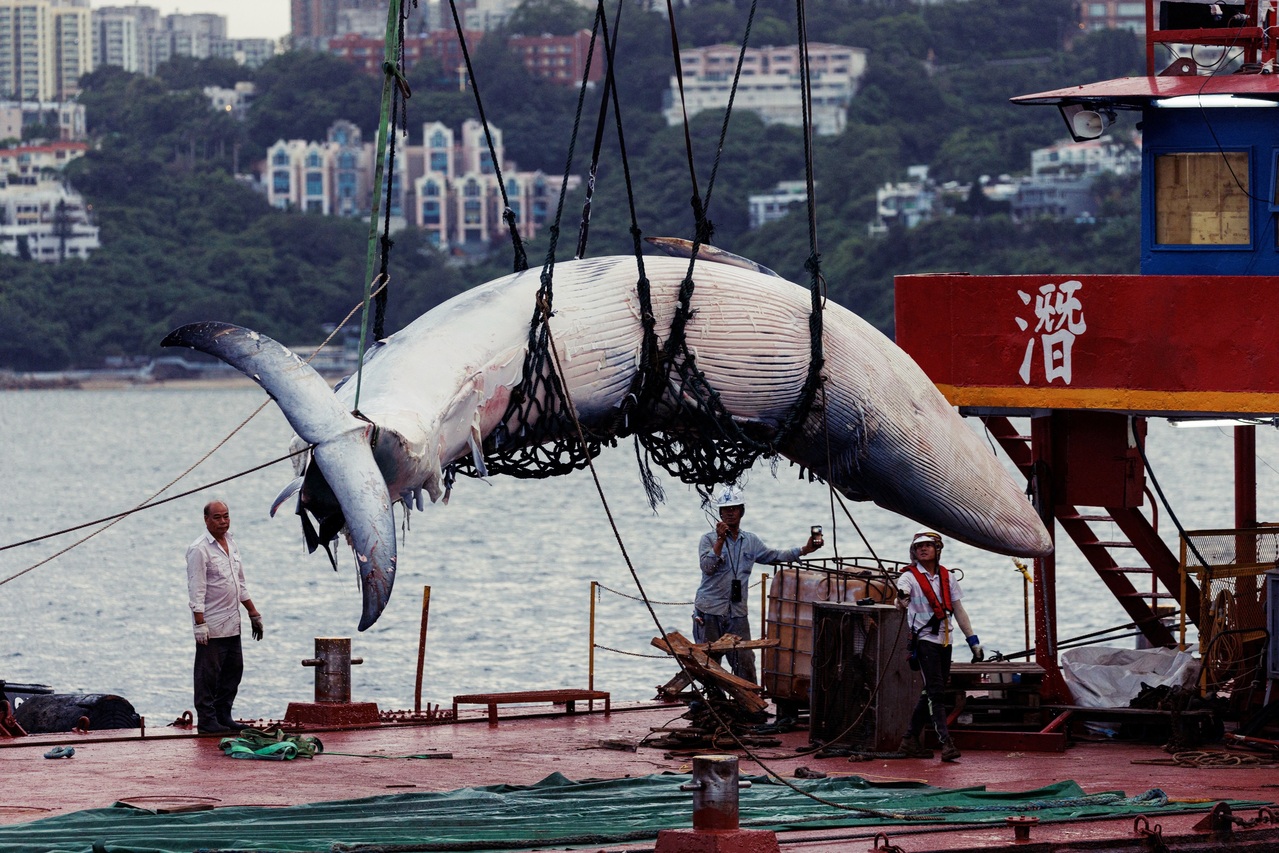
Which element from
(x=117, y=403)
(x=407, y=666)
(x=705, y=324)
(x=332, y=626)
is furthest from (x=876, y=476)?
(x=117, y=403)

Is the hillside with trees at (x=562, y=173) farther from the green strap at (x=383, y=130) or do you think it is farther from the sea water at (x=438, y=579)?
the green strap at (x=383, y=130)

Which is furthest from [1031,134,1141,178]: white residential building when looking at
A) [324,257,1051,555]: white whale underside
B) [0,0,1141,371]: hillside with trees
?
[324,257,1051,555]: white whale underside

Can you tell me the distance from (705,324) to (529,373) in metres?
1.15

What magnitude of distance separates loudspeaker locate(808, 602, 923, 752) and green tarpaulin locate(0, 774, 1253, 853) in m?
1.26

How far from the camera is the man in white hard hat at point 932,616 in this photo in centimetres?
1464

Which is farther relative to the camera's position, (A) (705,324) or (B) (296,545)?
(B) (296,545)

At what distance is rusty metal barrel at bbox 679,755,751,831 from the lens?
10.7 m

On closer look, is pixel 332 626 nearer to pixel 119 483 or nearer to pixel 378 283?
pixel 378 283

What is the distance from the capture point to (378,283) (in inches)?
456

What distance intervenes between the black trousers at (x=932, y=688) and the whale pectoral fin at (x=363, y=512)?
5501mm

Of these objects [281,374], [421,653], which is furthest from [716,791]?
[421,653]

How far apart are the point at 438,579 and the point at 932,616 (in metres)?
48.6

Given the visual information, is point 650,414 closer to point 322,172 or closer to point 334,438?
point 334,438

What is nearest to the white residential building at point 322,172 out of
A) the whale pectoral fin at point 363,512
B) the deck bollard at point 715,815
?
the deck bollard at point 715,815
